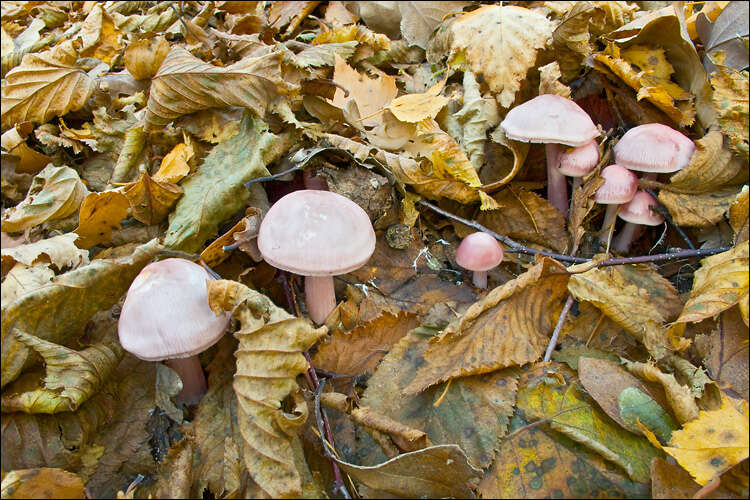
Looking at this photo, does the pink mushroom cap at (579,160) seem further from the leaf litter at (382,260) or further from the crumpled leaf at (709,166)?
the crumpled leaf at (709,166)

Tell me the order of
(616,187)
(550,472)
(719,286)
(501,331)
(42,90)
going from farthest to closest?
(42,90), (616,187), (501,331), (719,286), (550,472)

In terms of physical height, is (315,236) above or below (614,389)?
above

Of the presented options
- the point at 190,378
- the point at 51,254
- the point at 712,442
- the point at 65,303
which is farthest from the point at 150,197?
the point at 712,442

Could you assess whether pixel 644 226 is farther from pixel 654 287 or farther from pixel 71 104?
pixel 71 104

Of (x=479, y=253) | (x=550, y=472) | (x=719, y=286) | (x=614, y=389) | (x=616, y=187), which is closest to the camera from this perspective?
(x=550, y=472)

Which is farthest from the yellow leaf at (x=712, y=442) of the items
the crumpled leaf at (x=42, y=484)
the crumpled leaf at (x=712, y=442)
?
the crumpled leaf at (x=42, y=484)

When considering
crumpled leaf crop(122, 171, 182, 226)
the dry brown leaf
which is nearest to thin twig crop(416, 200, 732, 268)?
crumpled leaf crop(122, 171, 182, 226)

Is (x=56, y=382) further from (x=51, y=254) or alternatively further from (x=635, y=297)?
(x=635, y=297)

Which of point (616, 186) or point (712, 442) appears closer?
point (712, 442)

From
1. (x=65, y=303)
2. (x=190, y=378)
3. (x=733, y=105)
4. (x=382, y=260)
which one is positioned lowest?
(x=190, y=378)
